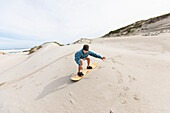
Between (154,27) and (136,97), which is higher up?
(154,27)

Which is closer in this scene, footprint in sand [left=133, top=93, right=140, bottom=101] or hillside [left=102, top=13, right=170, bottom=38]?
footprint in sand [left=133, top=93, right=140, bottom=101]

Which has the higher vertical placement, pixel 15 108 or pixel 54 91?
pixel 54 91

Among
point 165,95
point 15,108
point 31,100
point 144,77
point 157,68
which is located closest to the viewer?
point 165,95

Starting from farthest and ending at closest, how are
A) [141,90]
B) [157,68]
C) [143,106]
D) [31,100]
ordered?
1. [157,68]
2. [31,100]
3. [141,90]
4. [143,106]

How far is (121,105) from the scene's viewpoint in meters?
1.25

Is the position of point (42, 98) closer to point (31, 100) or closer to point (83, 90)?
point (31, 100)

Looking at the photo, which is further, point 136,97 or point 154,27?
point 154,27

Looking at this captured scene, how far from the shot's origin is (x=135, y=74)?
2.03m

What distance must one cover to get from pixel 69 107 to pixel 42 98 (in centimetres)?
84

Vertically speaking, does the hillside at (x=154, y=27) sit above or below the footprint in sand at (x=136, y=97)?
above

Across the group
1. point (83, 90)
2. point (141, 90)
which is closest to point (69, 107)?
point (83, 90)

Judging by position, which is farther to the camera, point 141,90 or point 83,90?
point 83,90

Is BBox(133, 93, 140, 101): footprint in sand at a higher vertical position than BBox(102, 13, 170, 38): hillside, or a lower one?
lower

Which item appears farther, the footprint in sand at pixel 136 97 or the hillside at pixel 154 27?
the hillside at pixel 154 27
